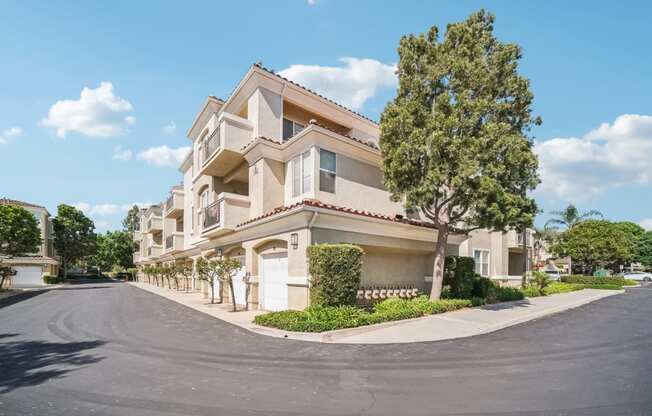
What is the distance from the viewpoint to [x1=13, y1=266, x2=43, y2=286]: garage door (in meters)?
44.4

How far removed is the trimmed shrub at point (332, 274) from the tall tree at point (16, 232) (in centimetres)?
3376

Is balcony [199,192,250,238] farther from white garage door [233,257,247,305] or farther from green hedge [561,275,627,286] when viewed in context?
green hedge [561,275,627,286]

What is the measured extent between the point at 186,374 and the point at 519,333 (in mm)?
9525

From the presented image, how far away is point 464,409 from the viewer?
5113 mm

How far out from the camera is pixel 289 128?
1933 cm

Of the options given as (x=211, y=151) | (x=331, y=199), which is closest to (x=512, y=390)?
(x=331, y=199)

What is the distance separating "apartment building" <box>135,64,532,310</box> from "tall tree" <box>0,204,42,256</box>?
2251 cm

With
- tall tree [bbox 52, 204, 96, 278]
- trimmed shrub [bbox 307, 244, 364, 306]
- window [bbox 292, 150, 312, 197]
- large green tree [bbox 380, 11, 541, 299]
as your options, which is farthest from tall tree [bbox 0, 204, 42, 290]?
large green tree [bbox 380, 11, 541, 299]

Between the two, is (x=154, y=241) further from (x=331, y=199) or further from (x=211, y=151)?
(x=331, y=199)

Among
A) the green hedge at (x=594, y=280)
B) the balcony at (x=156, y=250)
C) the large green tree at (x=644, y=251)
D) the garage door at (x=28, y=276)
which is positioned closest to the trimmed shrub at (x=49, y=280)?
the garage door at (x=28, y=276)

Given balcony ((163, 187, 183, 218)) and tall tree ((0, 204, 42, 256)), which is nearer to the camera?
tall tree ((0, 204, 42, 256))

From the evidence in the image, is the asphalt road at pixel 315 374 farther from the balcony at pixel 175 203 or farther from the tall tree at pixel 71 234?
the tall tree at pixel 71 234

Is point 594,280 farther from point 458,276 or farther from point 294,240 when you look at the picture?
point 294,240

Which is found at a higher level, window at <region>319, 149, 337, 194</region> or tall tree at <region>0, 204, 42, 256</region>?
window at <region>319, 149, 337, 194</region>
